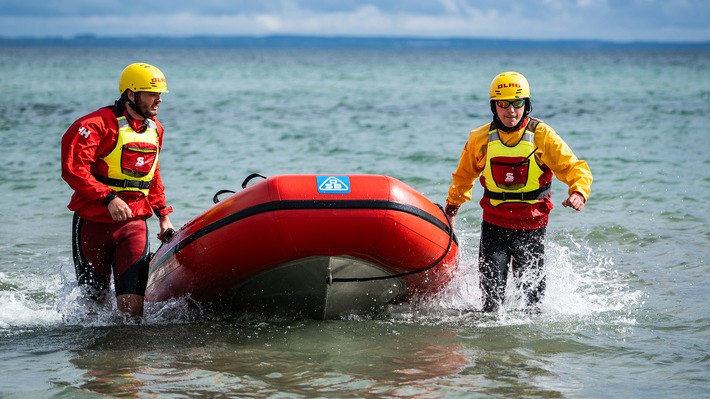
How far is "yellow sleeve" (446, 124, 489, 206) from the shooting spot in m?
5.40

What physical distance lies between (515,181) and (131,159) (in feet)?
6.67

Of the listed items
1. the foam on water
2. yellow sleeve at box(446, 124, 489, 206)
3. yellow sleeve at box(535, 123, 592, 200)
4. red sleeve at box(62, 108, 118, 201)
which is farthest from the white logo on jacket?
yellow sleeve at box(535, 123, 592, 200)

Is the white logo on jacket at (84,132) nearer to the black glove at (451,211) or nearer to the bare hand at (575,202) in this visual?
the black glove at (451,211)

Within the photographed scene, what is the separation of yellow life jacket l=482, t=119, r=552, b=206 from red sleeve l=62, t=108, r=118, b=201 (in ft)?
6.63

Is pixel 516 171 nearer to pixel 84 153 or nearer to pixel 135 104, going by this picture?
pixel 135 104

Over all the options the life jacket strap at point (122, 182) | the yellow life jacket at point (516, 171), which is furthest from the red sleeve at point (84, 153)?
the yellow life jacket at point (516, 171)

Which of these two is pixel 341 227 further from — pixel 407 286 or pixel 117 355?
pixel 117 355

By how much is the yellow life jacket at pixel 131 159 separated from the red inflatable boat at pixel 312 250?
385 mm

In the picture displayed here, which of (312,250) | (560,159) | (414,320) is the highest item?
(560,159)

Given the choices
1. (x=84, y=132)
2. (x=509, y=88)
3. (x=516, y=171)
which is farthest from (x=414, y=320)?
(x=84, y=132)

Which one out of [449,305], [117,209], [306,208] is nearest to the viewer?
[306,208]

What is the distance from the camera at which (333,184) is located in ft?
16.2

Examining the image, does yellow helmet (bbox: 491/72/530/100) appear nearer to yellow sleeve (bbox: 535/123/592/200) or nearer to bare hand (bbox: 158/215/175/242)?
yellow sleeve (bbox: 535/123/592/200)

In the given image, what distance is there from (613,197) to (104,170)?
6.56 metres
